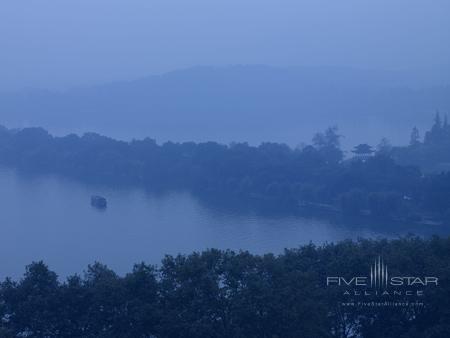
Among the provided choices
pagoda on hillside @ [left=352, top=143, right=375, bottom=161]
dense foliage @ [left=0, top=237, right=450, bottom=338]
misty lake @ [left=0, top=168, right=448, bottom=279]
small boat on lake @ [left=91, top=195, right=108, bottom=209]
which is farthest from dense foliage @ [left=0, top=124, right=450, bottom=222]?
dense foliage @ [left=0, top=237, right=450, bottom=338]

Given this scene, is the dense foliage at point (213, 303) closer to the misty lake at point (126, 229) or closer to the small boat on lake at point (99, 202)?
the misty lake at point (126, 229)

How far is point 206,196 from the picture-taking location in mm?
8219

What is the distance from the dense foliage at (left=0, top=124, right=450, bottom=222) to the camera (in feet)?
24.3

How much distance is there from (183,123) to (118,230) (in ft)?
24.7

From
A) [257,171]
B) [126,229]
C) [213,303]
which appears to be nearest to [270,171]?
[257,171]

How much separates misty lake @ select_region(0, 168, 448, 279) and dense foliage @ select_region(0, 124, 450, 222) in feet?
1.57

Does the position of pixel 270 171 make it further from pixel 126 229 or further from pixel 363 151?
pixel 126 229

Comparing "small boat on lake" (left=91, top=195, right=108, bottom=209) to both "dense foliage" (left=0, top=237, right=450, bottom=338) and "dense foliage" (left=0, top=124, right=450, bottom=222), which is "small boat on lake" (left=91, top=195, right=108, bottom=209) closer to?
"dense foliage" (left=0, top=124, right=450, bottom=222)

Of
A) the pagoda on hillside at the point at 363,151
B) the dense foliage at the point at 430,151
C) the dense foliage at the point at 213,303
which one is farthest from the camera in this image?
the pagoda on hillside at the point at 363,151

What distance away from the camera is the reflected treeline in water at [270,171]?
7.39 m

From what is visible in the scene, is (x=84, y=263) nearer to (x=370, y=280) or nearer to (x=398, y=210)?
(x=370, y=280)

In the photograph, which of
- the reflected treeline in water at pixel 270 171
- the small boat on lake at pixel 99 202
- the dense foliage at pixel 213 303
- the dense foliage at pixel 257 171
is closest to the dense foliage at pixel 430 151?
the reflected treeline in water at pixel 270 171

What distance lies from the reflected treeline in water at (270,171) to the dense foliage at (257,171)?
0.04 feet

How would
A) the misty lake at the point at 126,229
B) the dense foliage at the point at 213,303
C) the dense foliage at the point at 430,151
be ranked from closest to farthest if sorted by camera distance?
the dense foliage at the point at 213,303 → the misty lake at the point at 126,229 → the dense foliage at the point at 430,151
